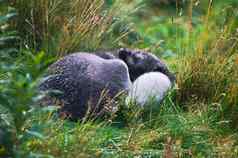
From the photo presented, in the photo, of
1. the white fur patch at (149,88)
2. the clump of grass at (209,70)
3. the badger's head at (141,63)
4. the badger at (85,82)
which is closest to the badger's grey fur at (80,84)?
the badger at (85,82)

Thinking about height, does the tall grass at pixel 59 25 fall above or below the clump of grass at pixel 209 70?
above

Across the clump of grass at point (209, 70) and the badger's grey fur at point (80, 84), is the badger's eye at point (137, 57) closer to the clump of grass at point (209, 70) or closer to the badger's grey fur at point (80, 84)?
the clump of grass at point (209, 70)

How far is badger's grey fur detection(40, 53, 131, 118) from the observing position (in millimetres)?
5266

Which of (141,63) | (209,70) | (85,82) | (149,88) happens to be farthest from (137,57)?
(85,82)

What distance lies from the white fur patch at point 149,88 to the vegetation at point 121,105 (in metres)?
0.08

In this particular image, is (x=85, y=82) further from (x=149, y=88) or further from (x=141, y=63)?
(x=141, y=63)

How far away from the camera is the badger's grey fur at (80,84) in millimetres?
5266

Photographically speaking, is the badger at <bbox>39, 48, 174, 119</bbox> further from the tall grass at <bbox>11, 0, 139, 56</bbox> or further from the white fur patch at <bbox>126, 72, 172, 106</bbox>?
the tall grass at <bbox>11, 0, 139, 56</bbox>

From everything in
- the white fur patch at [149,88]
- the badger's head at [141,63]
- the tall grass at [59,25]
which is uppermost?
the tall grass at [59,25]

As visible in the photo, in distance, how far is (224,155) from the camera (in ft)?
15.3

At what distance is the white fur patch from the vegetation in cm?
8

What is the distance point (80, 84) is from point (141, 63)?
80 cm

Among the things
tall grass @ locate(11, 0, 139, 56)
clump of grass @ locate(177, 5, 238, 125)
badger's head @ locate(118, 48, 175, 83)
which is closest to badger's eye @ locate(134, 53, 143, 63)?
badger's head @ locate(118, 48, 175, 83)

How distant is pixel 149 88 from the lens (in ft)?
18.1
